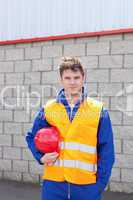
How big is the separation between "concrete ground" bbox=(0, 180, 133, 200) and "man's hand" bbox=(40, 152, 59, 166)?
2.44 meters

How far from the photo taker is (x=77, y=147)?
10.3 ft

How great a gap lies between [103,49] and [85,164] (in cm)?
288

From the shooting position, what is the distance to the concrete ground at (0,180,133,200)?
216 inches

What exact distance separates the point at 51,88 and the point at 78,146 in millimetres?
3174

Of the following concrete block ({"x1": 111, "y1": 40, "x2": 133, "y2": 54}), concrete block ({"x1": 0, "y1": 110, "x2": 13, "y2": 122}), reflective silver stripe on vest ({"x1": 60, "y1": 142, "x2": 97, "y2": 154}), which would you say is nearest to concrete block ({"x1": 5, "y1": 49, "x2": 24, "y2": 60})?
concrete block ({"x1": 0, "y1": 110, "x2": 13, "y2": 122})

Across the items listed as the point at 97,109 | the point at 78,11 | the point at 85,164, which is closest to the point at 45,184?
the point at 85,164

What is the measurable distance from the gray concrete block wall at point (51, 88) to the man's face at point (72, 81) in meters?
2.48

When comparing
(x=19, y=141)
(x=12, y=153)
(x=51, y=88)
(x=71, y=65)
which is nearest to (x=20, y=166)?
(x=12, y=153)

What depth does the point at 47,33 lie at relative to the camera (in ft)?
20.6

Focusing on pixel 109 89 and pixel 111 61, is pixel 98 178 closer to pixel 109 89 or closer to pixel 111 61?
pixel 109 89

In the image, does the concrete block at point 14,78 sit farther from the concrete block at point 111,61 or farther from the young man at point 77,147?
the young man at point 77,147

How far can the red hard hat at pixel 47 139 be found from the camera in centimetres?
313

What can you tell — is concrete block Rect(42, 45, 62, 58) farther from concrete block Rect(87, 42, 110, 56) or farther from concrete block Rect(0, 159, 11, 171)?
A: concrete block Rect(0, 159, 11, 171)

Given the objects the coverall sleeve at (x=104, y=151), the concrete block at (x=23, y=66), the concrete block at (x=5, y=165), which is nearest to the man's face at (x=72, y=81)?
the coverall sleeve at (x=104, y=151)
